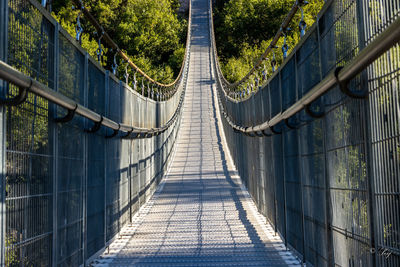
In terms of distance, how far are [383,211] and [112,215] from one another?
4.28 meters

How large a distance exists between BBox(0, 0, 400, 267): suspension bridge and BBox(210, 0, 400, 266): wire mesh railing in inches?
0.4

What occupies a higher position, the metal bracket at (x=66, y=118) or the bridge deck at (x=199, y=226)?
the metal bracket at (x=66, y=118)

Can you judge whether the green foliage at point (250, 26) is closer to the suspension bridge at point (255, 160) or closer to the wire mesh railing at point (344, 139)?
the suspension bridge at point (255, 160)

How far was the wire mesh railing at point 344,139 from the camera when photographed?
2707 millimetres

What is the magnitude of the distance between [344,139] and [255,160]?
575 cm

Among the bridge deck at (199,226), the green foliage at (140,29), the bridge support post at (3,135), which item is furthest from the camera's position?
the green foliage at (140,29)

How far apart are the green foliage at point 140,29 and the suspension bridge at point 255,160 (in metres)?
25.9

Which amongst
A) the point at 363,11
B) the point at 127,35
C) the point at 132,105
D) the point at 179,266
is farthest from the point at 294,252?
the point at 127,35

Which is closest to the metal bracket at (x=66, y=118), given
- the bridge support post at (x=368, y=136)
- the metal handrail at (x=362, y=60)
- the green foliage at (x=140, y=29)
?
the metal handrail at (x=362, y=60)

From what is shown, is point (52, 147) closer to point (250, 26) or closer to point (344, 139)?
point (344, 139)

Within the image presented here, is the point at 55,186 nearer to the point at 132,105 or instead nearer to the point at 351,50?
the point at 351,50

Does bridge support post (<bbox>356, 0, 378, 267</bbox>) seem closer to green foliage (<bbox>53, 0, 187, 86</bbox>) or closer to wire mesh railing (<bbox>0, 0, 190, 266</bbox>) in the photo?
wire mesh railing (<bbox>0, 0, 190, 266</bbox>)

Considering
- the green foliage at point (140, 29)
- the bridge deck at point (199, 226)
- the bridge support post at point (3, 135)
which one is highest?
the green foliage at point (140, 29)

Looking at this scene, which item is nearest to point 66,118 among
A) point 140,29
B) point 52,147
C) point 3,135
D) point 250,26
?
point 52,147
